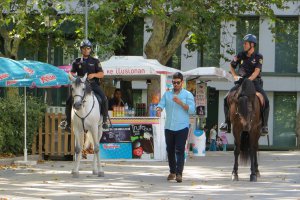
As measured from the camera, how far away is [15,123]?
21.8m

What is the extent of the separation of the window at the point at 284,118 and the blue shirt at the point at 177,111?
3001cm

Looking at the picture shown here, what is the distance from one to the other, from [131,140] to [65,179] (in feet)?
20.9

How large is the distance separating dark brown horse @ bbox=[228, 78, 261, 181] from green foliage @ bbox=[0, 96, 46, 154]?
283 inches

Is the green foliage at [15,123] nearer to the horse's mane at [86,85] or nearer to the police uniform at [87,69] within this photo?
the police uniform at [87,69]

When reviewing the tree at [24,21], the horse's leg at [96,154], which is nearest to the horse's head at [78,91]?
the horse's leg at [96,154]

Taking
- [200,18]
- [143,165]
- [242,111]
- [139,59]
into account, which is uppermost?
[200,18]

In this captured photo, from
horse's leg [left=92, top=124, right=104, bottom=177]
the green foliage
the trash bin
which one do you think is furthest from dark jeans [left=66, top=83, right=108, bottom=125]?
the trash bin

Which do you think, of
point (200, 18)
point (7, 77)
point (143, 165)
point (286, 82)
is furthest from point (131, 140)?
point (286, 82)

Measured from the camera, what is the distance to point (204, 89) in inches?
1107

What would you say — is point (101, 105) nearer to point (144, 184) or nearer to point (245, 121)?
point (144, 184)

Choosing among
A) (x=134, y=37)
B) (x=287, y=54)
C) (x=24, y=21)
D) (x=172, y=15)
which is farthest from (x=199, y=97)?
(x=287, y=54)

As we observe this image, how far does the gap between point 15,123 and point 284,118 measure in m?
25.9

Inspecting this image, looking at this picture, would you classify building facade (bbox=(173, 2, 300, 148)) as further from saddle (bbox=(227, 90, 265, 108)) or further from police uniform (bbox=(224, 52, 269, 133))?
saddle (bbox=(227, 90, 265, 108))

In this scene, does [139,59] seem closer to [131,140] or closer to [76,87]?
[131,140]
